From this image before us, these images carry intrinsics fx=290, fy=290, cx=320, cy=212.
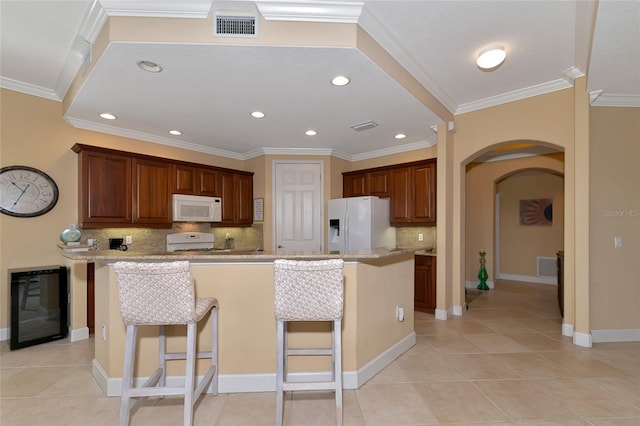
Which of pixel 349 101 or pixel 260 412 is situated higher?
pixel 349 101

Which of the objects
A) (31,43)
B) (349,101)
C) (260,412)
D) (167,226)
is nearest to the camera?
(260,412)

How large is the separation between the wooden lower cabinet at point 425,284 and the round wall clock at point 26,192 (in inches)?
186

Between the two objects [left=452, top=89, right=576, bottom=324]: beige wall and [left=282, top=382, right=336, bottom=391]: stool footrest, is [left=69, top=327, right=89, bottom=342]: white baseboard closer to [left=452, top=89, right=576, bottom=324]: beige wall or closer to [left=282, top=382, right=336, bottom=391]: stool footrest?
[left=282, top=382, right=336, bottom=391]: stool footrest

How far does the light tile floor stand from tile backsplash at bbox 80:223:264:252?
1.29 metres

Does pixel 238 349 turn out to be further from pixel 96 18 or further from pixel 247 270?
pixel 96 18

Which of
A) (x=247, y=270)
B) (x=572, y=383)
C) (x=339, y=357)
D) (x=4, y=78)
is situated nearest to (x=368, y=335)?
(x=339, y=357)

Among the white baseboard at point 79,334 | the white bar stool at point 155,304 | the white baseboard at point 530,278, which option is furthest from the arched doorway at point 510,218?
the white baseboard at point 79,334

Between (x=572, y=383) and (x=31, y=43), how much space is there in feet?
17.8

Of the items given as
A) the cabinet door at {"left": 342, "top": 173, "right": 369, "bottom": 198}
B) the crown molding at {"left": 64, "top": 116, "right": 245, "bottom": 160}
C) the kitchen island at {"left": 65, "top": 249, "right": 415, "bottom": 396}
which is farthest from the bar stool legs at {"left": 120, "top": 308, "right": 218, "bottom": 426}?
the cabinet door at {"left": 342, "top": 173, "right": 369, "bottom": 198}

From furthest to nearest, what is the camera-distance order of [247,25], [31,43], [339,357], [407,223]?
[407,223] → [31,43] → [247,25] → [339,357]

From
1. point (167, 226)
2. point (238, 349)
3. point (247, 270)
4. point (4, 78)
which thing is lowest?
point (238, 349)

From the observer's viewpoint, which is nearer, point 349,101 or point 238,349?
point 238,349

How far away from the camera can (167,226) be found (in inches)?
166

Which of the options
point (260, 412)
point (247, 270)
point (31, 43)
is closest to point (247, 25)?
point (247, 270)
